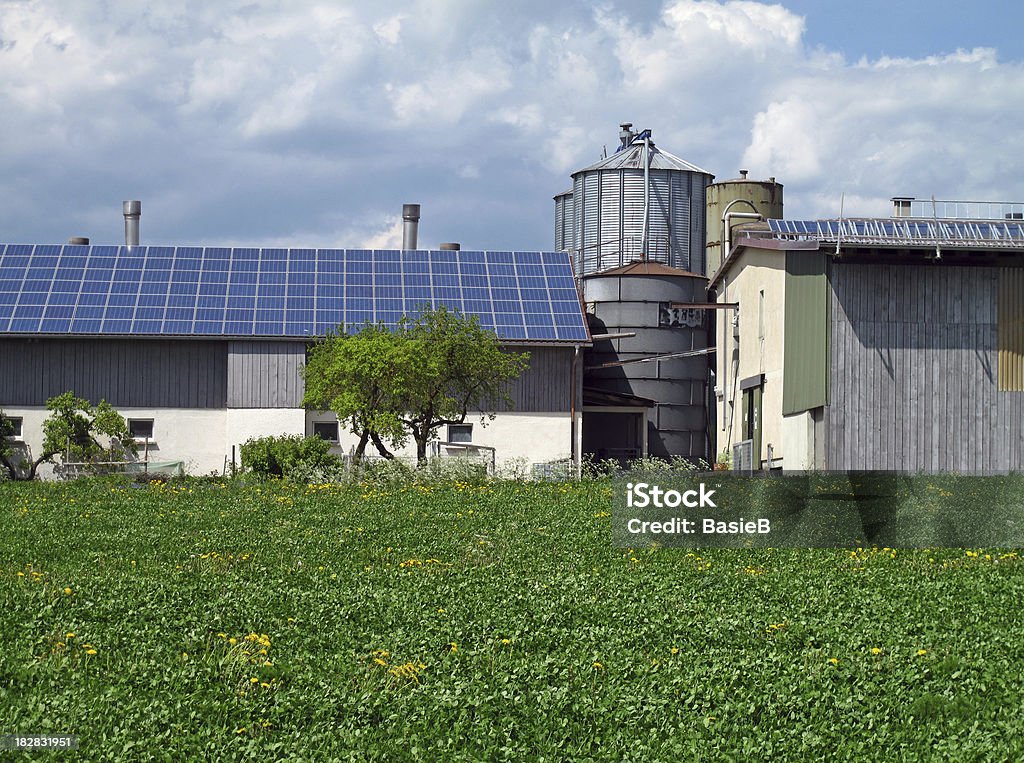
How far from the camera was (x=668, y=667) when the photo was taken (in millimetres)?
9156

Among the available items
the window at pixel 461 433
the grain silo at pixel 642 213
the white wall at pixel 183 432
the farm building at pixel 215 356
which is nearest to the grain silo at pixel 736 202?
the grain silo at pixel 642 213

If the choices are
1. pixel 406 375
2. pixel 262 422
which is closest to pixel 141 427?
pixel 262 422

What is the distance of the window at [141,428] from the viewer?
123ft

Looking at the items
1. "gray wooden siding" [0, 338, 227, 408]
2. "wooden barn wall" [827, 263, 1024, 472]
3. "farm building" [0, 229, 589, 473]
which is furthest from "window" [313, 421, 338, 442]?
"wooden barn wall" [827, 263, 1024, 472]

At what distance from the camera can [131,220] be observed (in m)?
44.5

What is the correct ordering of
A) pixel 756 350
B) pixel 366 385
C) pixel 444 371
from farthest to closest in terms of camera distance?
pixel 756 350
pixel 444 371
pixel 366 385

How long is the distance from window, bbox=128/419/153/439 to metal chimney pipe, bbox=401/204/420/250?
39.0 feet

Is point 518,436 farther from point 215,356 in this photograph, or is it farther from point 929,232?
point 929,232

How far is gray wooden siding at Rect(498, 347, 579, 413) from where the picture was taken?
1479 inches

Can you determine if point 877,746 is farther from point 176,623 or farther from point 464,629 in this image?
point 176,623

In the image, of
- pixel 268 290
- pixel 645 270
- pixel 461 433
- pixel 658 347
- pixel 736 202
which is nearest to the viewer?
pixel 461 433

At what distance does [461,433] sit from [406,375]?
6.16 metres

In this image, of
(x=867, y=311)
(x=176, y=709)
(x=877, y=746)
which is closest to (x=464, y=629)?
(x=176, y=709)

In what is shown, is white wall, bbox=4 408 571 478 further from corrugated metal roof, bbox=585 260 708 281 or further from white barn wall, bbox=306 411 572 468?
corrugated metal roof, bbox=585 260 708 281
